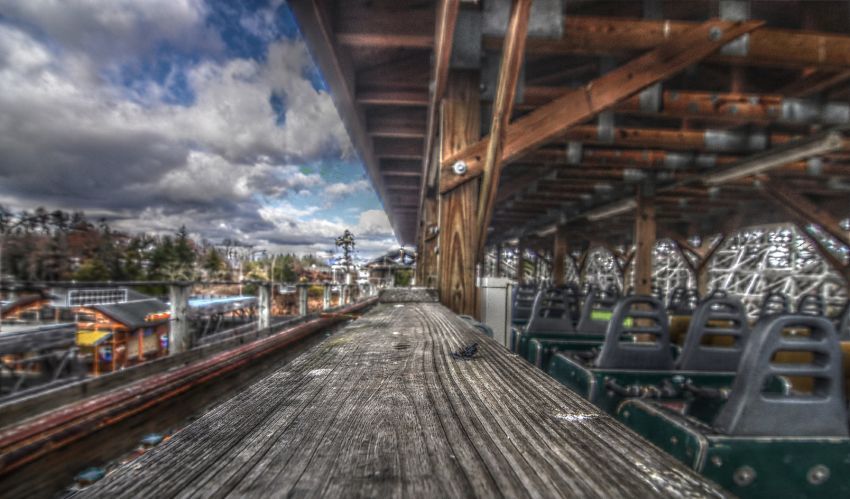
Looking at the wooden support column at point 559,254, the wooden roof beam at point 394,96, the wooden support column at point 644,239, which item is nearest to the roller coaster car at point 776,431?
the wooden roof beam at point 394,96

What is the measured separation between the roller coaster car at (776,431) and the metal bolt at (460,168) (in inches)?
64.1

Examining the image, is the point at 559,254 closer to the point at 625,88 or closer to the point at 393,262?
Answer: the point at 393,262

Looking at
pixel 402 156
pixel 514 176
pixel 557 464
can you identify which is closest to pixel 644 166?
pixel 514 176

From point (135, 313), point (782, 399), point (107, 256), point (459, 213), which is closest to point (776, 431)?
point (782, 399)

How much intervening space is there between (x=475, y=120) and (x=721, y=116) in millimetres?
2697

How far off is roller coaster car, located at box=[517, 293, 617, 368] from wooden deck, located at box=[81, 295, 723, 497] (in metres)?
2.88

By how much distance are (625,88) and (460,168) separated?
1.24m

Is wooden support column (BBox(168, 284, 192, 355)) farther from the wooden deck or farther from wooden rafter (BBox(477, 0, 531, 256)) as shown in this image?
the wooden deck

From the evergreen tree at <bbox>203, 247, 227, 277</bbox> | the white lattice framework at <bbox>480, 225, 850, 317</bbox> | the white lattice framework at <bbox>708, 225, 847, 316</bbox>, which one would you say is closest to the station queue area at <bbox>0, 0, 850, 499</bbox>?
the white lattice framework at <bbox>480, 225, 850, 317</bbox>

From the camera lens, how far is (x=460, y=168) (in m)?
2.62

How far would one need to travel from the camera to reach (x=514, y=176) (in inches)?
296

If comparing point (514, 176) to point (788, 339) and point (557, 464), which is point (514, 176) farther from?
point (557, 464)

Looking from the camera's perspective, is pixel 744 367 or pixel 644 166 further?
pixel 644 166

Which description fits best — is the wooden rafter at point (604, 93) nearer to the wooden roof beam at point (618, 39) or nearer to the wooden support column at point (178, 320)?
the wooden roof beam at point (618, 39)
